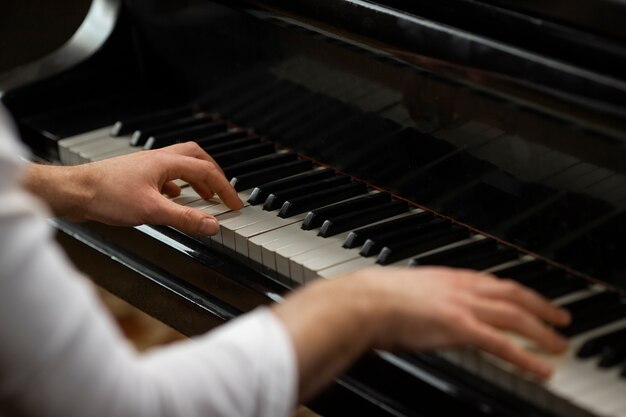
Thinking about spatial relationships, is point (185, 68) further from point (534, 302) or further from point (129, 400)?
point (129, 400)

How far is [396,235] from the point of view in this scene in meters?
2.00

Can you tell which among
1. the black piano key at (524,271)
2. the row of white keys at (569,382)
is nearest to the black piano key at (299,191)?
the black piano key at (524,271)

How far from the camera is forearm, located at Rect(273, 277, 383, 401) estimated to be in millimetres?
1392

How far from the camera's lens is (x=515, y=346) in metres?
1.52

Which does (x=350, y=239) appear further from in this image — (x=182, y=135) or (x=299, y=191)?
(x=182, y=135)

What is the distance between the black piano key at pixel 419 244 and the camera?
194 cm

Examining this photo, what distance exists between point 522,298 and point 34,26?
5.62 ft

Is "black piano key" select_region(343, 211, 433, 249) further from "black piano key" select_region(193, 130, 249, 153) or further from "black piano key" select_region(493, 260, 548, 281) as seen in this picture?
"black piano key" select_region(193, 130, 249, 153)

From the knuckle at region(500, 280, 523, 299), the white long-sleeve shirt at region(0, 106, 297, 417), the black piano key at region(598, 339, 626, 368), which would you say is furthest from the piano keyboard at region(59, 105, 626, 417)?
the white long-sleeve shirt at region(0, 106, 297, 417)

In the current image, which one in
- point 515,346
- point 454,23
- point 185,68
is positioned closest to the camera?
point 515,346

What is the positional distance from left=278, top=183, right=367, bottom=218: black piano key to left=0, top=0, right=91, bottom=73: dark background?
904 millimetres

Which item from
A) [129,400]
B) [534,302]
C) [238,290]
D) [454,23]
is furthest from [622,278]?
[129,400]

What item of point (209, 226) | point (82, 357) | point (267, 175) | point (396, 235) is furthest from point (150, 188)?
point (82, 357)

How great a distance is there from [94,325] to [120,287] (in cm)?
126
